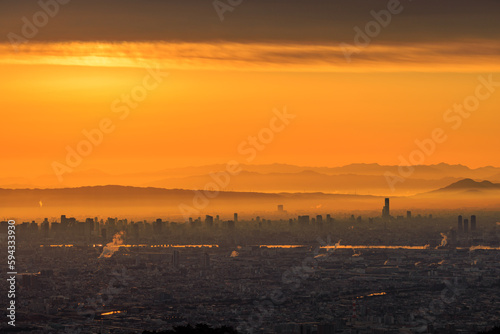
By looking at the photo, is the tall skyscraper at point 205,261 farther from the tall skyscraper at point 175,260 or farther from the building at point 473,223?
the building at point 473,223

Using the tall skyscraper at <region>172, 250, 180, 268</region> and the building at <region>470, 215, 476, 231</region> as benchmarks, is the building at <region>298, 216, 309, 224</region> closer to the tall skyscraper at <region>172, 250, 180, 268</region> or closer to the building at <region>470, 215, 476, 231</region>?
the building at <region>470, 215, 476, 231</region>

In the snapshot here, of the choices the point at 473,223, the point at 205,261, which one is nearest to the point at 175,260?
the point at 205,261

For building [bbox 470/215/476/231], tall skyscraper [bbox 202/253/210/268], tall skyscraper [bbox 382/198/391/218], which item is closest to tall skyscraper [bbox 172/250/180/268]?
tall skyscraper [bbox 202/253/210/268]

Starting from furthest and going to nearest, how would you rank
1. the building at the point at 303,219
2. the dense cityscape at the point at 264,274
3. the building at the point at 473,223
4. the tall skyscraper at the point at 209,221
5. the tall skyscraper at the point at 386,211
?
the tall skyscraper at the point at 386,211, the tall skyscraper at the point at 209,221, the building at the point at 303,219, the building at the point at 473,223, the dense cityscape at the point at 264,274

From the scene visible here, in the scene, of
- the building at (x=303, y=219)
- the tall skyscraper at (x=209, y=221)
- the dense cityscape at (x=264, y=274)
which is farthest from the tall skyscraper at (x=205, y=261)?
the building at (x=303, y=219)

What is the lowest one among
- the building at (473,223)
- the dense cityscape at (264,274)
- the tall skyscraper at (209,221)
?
the dense cityscape at (264,274)

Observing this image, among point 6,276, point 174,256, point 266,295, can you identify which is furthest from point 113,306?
point 174,256

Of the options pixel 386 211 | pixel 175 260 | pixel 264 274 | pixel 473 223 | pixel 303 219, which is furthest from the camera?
pixel 386 211

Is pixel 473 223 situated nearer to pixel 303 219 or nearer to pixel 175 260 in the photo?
pixel 303 219

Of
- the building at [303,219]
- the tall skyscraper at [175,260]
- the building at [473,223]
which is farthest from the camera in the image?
the building at [303,219]

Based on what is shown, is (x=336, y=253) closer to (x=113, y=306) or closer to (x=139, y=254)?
(x=139, y=254)

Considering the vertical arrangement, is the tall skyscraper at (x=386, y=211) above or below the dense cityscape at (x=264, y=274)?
above
